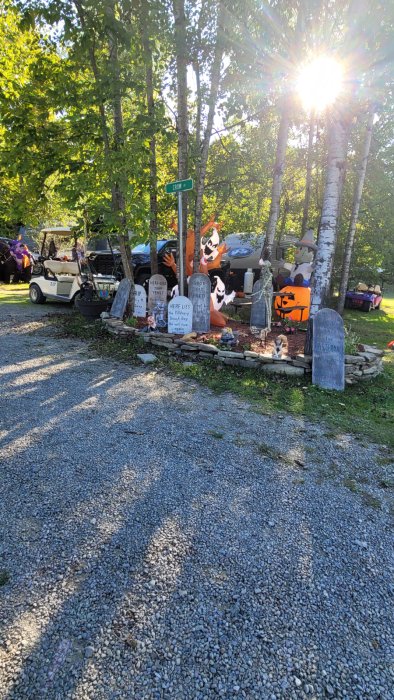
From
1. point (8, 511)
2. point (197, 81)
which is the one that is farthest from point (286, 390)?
point (197, 81)

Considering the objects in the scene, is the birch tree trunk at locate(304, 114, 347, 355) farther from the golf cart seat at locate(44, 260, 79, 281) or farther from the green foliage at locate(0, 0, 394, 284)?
the golf cart seat at locate(44, 260, 79, 281)

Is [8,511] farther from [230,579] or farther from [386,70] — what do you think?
[386,70]

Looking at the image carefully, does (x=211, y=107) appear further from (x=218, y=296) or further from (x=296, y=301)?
(x=296, y=301)

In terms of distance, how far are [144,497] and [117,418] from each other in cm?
132

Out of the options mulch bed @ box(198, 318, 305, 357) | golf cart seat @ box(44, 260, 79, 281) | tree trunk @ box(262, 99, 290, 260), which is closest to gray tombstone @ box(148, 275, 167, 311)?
mulch bed @ box(198, 318, 305, 357)

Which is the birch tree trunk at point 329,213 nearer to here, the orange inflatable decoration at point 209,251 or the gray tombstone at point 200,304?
the gray tombstone at point 200,304

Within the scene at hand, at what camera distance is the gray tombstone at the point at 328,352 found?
4.80 meters

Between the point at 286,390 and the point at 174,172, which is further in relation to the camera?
the point at 174,172

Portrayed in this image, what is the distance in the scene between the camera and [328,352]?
488cm

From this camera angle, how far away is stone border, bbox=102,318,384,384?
5059 mm

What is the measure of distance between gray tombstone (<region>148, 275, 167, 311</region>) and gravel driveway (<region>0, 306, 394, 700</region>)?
4.34m

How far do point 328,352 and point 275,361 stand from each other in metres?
0.71

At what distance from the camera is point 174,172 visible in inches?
427

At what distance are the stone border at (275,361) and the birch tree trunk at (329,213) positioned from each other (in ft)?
2.73
